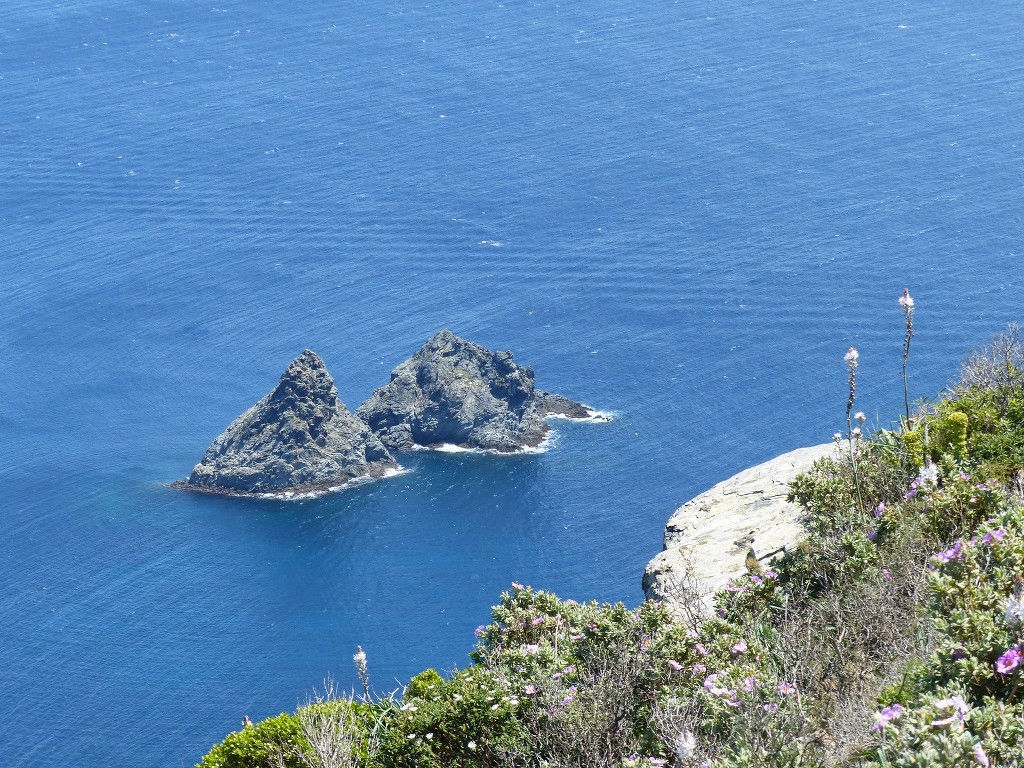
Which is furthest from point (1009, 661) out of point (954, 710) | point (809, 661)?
point (809, 661)

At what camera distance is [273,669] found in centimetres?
10325

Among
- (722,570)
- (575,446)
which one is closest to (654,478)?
(575,446)

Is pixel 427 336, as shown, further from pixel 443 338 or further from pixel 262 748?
pixel 262 748

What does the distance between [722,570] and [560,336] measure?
402 ft

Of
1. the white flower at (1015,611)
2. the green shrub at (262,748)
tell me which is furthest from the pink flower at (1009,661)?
the green shrub at (262,748)

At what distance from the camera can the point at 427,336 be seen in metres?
151

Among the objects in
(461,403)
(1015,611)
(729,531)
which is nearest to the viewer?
(1015,611)

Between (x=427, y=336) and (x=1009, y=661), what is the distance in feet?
448

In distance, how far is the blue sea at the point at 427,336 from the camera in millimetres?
109000

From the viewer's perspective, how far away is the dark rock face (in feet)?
442

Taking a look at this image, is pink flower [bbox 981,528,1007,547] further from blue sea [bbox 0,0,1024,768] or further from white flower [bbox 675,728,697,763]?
blue sea [bbox 0,0,1024,768]

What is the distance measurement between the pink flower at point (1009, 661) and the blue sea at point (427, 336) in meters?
71.0

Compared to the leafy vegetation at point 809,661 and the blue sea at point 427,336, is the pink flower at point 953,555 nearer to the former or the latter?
the leafy vegetation at point 809,661

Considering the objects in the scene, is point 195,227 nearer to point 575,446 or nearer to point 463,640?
point 575,446
